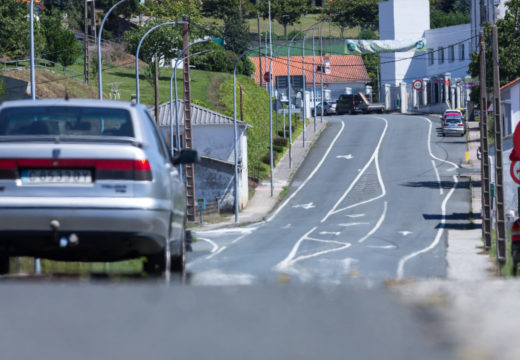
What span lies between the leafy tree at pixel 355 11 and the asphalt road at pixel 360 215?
7697cm

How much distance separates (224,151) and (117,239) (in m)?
51.4

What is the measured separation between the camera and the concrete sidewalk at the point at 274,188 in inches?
2020

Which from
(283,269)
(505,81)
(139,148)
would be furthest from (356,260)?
(505,81)

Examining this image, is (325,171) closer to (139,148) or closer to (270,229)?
(270,229)

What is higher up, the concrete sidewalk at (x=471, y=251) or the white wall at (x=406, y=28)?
the white wall at (x=406, y=28)

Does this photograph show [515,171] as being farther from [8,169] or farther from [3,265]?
[8,169]

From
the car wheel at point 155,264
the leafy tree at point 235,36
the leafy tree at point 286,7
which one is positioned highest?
the leafy tree at point 286,7

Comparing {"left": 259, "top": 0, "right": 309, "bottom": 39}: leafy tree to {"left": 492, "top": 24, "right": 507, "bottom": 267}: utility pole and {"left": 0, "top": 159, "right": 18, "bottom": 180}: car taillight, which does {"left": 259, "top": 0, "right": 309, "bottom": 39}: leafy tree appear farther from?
{"left": 0, "top": 159, "right": 18, "bottom": 180}: car taillight

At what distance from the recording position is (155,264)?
9.52 meters

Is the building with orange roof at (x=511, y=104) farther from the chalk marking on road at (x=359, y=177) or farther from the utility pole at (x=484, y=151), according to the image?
the utility pole at (x=484, y=151)

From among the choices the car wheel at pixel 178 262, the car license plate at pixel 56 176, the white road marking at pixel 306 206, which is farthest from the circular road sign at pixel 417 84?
the car license plate at pixel 56 176

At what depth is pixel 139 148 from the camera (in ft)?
28.5

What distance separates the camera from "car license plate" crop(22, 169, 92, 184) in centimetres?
845

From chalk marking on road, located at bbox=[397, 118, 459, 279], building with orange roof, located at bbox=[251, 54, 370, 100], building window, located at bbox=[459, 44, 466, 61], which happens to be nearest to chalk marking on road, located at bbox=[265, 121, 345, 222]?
chalk marking on road, located at bbox=[397, 118, 459, 279]
